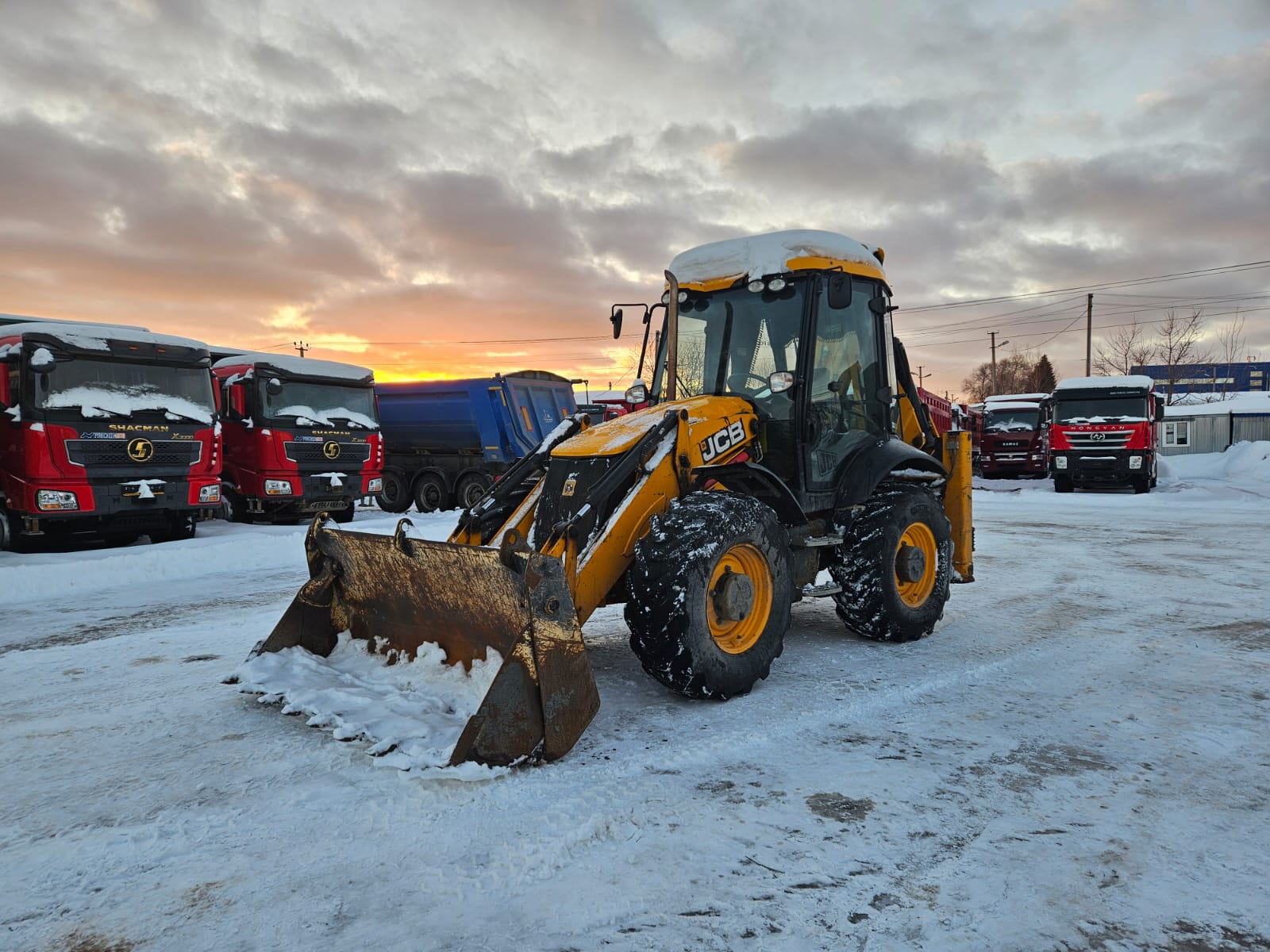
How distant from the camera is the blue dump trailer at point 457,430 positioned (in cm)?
1664

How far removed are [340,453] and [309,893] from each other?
489 inches

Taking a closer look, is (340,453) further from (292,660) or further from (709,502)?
(709,502)

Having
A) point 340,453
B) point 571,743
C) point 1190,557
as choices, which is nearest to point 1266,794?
point 571,743

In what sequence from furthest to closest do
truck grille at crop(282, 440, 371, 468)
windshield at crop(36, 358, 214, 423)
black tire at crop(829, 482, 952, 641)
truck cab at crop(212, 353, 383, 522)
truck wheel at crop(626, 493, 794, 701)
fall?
truck grille at crop(282, 440, 371, 468) < truck cab at crop(212, 353, 383, 522) < windshield at crop(36, 358, 214, 423) < black tire at crop(829, 482, 952, 641) < truck wheel at crop(626, 493, 794, 701)

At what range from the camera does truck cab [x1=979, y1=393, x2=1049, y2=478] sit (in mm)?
24812

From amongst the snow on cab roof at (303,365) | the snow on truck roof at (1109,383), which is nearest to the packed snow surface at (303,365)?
the snow on cab roof at (303,365)

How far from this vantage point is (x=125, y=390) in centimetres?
1075

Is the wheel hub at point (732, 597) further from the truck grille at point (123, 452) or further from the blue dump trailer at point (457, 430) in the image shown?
the blue dump trailer at point (457, 430)

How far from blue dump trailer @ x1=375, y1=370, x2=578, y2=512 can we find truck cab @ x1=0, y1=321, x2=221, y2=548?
223 inches

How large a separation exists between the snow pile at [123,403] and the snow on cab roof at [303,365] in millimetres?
2283

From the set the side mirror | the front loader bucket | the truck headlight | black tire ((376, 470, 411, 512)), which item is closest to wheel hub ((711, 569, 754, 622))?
the front loader bucket

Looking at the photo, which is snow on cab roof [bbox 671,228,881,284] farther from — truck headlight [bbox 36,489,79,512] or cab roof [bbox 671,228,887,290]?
truck headlight [bbox 36,489,79,512]

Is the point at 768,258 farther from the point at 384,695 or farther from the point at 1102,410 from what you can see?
the point at 1102,410

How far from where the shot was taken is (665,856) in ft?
9.18
